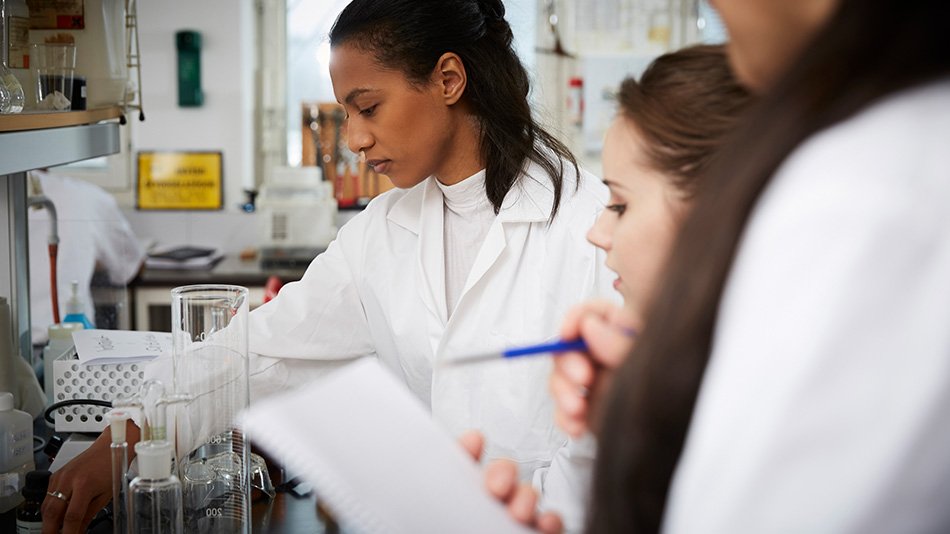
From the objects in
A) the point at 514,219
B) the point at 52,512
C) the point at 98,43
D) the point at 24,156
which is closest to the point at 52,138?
the point at 24,156

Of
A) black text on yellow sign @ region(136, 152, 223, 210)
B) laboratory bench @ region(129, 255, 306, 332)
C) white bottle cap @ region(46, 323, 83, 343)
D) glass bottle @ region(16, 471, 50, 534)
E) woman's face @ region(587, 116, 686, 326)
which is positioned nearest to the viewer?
woman's face @ region(587, 116, 686, 326)

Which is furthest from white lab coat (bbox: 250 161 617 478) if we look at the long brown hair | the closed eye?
the long brown hair

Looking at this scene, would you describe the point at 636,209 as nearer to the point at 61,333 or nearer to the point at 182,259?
the point at 61,333

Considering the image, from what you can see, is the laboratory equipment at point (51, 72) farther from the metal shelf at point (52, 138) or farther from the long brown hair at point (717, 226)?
the long brown hair at point (717, 226)

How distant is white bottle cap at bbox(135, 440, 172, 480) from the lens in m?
1.21

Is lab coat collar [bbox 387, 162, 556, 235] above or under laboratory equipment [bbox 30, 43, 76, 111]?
under

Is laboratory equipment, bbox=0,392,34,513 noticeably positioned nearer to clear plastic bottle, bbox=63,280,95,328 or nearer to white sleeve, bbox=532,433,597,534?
clear plastic bottle, bbox=63,280,95,328

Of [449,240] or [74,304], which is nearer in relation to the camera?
[449,240]

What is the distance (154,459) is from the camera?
3.96ft

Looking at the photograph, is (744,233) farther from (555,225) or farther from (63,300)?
(63,300)

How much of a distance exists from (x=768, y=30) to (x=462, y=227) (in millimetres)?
1375

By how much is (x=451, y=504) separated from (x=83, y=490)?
3.00ft

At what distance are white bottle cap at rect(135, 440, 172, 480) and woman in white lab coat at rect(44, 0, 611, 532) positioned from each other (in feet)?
1.88

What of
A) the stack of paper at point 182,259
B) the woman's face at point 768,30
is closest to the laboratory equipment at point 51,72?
the woman's face at point 768,30
